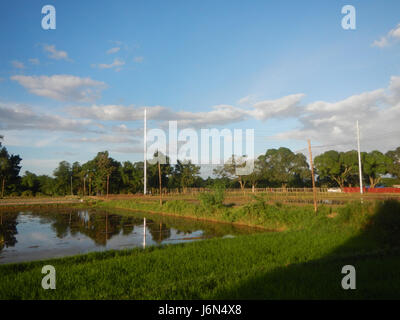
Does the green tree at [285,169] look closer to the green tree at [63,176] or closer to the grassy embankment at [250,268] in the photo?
the grassy embankment at [250,268]

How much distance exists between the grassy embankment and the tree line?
3587 cm

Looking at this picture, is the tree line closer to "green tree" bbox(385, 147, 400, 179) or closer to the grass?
"green tree" bbox(385, 147, 400, 179)

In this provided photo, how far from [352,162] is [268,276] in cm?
4539

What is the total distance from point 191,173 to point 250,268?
159 feet

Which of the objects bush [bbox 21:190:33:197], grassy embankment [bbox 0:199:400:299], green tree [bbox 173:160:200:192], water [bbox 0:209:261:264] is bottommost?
water [bbox 0:209:261:264]

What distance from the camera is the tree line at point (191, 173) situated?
150ft

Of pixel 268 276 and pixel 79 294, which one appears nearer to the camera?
pixel 79 294

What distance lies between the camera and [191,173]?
55531mm

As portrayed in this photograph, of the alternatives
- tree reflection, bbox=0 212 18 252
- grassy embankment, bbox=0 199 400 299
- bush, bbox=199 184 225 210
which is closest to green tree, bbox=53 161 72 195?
tree reflection, bbox=0 212 18 252

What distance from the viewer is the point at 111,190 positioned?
54938mm

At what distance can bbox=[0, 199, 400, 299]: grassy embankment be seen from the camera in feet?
17.3

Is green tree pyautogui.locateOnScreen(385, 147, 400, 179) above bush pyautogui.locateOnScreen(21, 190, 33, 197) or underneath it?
above
